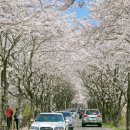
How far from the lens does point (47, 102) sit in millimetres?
66938

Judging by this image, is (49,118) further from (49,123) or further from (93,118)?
(93,118)

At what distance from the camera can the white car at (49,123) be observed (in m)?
21.8

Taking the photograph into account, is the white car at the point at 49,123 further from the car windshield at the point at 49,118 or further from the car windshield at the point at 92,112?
the car windshield at the point at 92,112

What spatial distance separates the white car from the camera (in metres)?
21.8

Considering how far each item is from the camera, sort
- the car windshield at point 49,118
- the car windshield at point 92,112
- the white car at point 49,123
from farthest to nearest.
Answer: the car windshield at point 92,112
the car windshield at point 49,118
the white car at point 49,123

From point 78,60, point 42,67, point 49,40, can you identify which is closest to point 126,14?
point 49,40

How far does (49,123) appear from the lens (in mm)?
22094

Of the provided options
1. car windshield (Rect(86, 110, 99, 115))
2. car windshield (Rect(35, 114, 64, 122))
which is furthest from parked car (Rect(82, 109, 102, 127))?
car windshield (Rect(35, 114, 64, 122))

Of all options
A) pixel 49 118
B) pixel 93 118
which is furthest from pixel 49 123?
pixel 93 118

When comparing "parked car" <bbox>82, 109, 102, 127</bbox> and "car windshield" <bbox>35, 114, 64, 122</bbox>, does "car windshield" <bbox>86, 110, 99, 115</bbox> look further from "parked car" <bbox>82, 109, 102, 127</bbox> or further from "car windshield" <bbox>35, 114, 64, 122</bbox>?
"car windshield" <bbox>35, 114, 64, 122</bbox>

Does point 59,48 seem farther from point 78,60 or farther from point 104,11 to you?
point 104,11

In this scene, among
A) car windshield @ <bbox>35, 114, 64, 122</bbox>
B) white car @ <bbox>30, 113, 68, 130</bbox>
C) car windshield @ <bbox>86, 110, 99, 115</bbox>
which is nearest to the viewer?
white car @ <bbox>30, 113, 68, 130</bbox>

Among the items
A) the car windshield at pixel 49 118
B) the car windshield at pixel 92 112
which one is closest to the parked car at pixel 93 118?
the car windshield at pixel 92 112

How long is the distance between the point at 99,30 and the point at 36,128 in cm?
795
